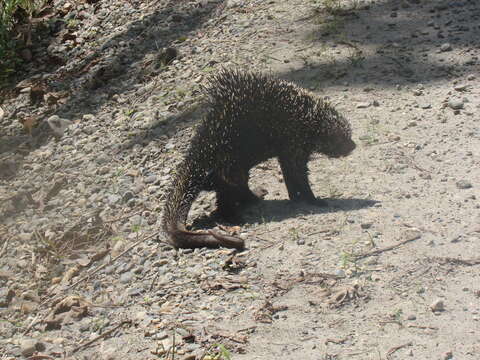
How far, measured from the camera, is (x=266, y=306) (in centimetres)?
500

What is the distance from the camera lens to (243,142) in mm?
6508

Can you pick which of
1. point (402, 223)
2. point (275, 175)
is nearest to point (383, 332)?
point (402, 223)

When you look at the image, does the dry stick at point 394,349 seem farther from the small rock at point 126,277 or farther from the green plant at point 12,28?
the green plant at point 12,28

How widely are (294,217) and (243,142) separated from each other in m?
0.89

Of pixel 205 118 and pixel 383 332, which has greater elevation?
pixel 205 118

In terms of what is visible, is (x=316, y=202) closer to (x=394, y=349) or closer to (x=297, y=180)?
(x=297, y=180)

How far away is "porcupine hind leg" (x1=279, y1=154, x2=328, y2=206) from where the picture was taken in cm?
660

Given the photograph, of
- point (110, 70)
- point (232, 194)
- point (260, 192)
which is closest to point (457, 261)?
point (232, 194)

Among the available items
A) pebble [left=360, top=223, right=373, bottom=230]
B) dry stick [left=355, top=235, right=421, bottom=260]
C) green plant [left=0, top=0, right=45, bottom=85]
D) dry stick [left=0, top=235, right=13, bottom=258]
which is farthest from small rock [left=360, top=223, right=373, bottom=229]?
green plant [left=0, top=0, right=45, bottom=85]

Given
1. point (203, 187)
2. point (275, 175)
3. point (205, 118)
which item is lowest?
point (275, 175)

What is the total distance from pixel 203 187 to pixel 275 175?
1319 millimetres

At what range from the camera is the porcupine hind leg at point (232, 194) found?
21.4 ft

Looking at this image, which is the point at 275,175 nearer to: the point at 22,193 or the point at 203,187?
the point at 203,187

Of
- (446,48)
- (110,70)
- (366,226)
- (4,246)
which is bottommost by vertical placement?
(4,246)
